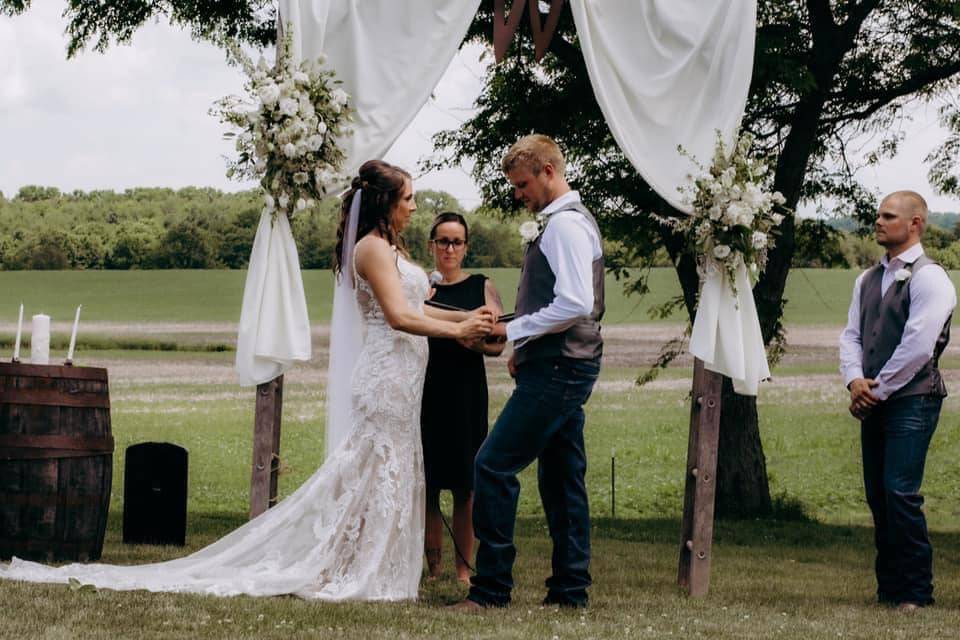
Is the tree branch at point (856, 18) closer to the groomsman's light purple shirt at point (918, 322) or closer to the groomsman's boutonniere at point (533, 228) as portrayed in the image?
the groomsman's light purple shirt at point (918, 322)

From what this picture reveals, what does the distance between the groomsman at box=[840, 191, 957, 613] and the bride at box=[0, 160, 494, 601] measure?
6.27 feet

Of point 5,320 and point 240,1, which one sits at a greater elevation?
point 240,1

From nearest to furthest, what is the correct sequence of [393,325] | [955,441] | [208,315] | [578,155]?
[393,325] → [578,155] → [955,441] → [208,315]

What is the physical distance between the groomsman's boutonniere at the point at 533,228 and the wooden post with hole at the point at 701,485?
5.25 feet

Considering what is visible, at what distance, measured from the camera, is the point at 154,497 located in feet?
26.0

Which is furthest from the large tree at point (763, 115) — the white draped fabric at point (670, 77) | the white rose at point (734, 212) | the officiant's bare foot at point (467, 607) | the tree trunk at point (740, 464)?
the officiant's bare foot at point (467, 607)

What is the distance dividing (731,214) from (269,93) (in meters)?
2.42

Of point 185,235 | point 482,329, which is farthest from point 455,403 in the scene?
point 185,235

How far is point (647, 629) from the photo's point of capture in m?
5.28

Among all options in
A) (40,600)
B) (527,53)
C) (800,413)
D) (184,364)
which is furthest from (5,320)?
(40,600)

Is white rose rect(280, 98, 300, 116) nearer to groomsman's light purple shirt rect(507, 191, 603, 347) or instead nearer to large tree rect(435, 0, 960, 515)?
groomsman's light purple shirt rect(507, 191, 603, 347)

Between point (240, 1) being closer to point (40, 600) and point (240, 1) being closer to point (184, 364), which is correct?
point (40, 600)

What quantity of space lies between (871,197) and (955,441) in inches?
391

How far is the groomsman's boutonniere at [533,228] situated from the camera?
5398 mm
